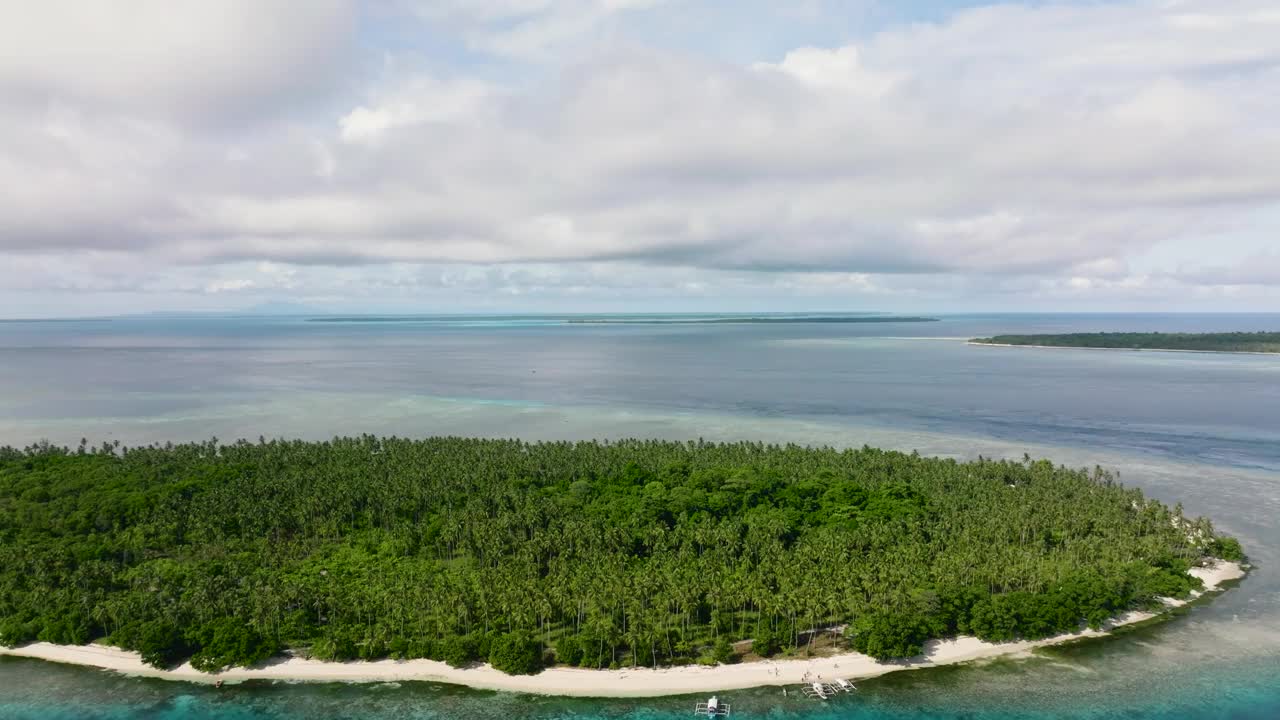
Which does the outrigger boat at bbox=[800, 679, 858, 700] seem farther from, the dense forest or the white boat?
the dense forest

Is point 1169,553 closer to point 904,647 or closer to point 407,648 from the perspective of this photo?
point 904,647

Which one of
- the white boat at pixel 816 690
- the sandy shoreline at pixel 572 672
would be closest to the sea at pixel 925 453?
the white boat at pixel 816 690

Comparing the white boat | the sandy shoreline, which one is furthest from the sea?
the sandy shoreline

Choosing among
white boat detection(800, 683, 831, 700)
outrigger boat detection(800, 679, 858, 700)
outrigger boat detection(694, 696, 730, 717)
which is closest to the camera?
outrigger boat detection(694, 696, 730, 717)

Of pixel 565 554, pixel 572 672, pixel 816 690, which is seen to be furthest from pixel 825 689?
pixel 565 554

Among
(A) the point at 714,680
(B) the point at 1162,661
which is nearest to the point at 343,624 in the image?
(A) the point at 714,680

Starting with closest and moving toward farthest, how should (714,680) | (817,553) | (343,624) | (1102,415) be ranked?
(714,680)
(343,624)
(817,553)
(1102,415)

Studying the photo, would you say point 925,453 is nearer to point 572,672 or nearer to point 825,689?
point 825,689
